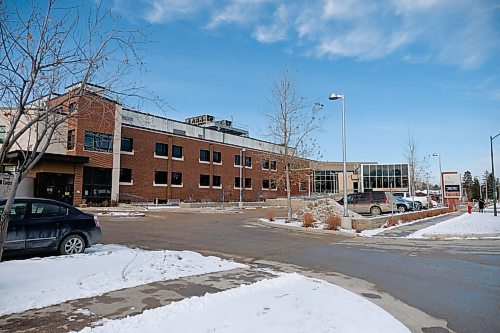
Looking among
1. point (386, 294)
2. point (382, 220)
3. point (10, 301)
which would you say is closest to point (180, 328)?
point (10, 301)

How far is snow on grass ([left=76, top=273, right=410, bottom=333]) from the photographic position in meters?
4.93

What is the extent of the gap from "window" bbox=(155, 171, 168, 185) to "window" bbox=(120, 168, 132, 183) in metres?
4.14

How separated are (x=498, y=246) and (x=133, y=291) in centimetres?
1365

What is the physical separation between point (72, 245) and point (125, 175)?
3416cm

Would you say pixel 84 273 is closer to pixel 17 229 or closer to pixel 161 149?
pixel 17 229

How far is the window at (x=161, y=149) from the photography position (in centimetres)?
4737

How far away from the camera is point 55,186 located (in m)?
35.7

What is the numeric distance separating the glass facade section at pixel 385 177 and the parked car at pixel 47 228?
6330cm

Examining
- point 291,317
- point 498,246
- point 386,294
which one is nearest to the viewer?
point 291,317

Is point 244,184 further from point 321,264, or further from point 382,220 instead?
point 321,264

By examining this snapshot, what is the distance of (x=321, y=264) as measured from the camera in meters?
10.4

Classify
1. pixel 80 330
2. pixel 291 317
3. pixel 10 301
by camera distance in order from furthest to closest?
pixel 10 301
pixel 291 317
pixel 80 330

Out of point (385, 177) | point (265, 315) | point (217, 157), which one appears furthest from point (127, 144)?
point (385, 177)

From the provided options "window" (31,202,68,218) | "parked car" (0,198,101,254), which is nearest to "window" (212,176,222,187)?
"parked car" (0,198,101,254)
